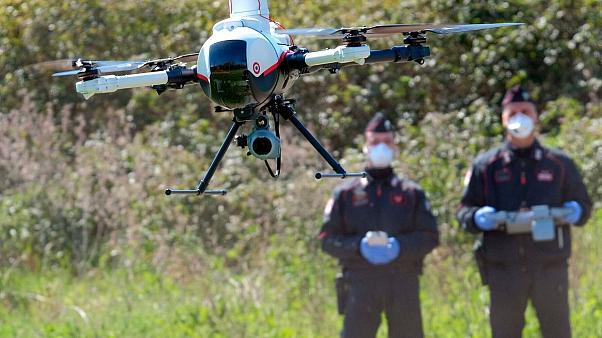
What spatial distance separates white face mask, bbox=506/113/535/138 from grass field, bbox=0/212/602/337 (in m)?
1.38

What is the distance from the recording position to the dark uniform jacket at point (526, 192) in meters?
6.91

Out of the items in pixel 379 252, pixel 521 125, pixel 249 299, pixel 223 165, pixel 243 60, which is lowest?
pixel 249 299

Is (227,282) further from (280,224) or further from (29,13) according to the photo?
(29,13)

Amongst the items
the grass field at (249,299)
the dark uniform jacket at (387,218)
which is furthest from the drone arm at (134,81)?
the grass field at (249,299)

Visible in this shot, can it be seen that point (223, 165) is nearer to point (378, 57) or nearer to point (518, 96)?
point (518, 96)

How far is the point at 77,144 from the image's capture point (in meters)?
10.6

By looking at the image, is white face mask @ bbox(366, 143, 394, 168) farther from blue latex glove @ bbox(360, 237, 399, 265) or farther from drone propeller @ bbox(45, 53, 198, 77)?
drone propeller @ bbox(45, 53, 198, 77)

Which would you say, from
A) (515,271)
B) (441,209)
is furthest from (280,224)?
(515,271)

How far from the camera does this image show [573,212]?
22.5 ft

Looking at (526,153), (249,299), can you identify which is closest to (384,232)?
(526,153)

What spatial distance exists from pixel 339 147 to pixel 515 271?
422 centimetres

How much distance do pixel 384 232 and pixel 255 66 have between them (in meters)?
4.53

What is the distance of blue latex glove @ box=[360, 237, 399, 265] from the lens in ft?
22.9

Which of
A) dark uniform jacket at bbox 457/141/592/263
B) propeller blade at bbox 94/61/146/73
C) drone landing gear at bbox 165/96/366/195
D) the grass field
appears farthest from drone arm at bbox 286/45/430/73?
the grass field
